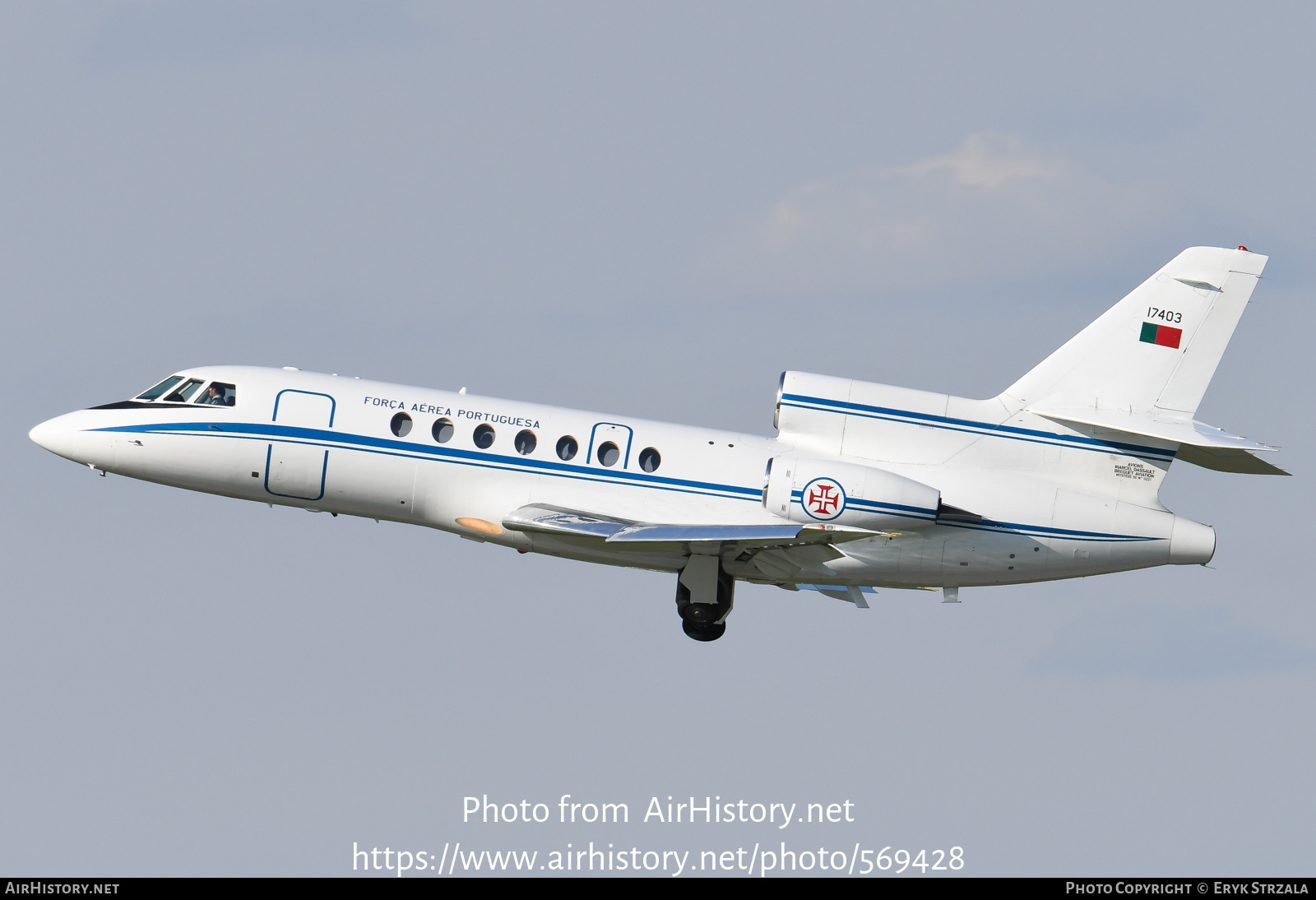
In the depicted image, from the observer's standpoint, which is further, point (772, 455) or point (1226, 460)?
point (772, 455)

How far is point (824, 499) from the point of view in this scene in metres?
26.1

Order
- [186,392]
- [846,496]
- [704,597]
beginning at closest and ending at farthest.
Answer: [846,496]
[704,597]
[186,392]

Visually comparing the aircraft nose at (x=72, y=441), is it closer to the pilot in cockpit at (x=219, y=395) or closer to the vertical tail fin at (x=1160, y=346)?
the pilot in cockpit at (x=219, y=395)

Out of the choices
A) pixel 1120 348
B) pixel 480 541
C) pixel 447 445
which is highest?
pixel 1120 348

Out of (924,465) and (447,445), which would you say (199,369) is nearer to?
(447,445)

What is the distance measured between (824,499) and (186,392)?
12.4 meters

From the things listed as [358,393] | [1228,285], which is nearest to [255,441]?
[358,393]

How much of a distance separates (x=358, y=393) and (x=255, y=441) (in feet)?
6.97

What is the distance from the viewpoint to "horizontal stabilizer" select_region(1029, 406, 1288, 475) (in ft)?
88.8

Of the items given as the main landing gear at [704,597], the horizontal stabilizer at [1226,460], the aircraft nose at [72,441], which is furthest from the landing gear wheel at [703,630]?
the aircraft nose at [72,441]

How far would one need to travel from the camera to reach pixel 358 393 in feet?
91.6

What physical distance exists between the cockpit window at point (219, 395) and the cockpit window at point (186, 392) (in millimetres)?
211

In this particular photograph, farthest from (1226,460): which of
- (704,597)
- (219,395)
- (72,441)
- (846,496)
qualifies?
(72,441)

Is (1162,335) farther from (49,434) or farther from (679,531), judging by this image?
(49,434)
